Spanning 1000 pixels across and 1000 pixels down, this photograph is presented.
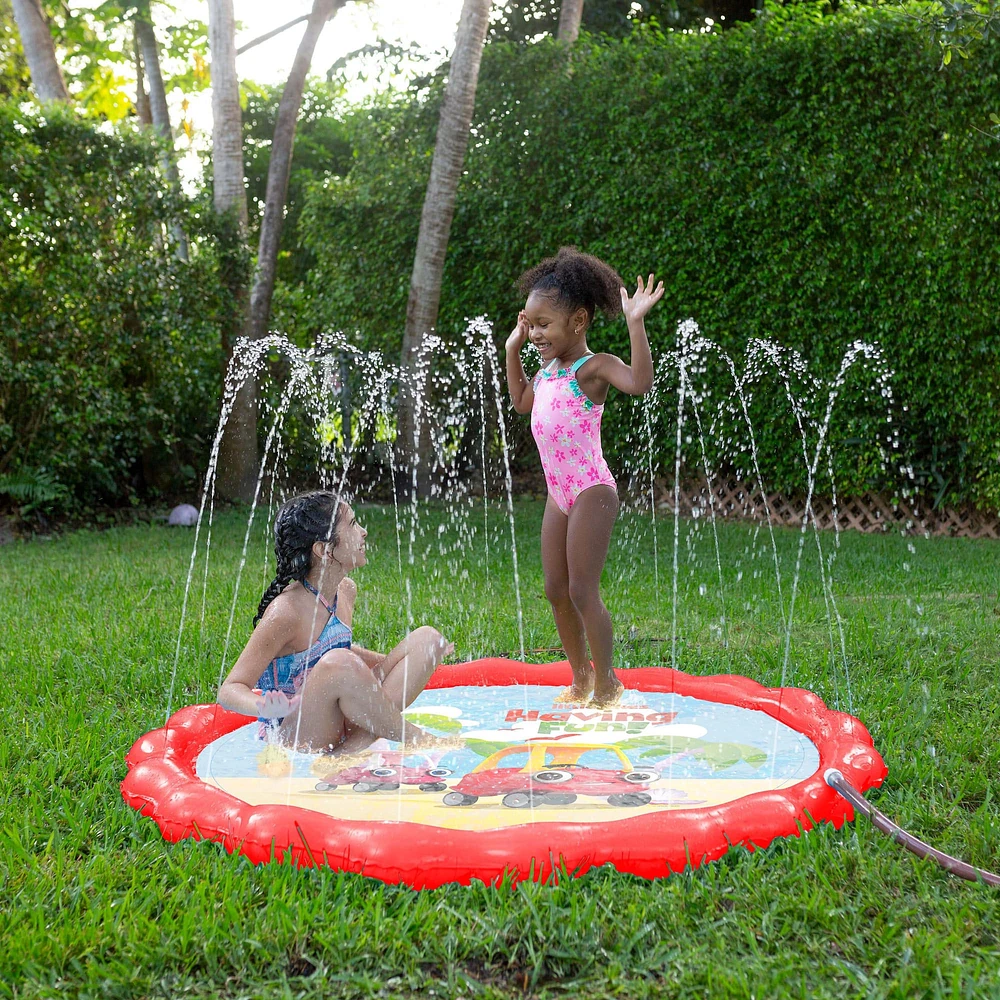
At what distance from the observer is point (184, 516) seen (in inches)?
370

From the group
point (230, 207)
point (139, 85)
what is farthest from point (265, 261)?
point (139, 85)

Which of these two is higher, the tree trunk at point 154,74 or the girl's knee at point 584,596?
the tree trunk at point 154,74

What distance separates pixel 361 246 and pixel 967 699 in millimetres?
9297

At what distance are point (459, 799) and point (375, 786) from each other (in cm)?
26

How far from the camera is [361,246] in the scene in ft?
38.5

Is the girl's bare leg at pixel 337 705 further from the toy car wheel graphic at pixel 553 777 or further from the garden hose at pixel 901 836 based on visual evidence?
the garden hose at pixel 901 836

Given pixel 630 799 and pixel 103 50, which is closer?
pixel 630 799

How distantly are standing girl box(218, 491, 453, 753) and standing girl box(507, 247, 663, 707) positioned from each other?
0.65 metres

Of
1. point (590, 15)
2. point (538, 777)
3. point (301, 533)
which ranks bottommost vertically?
point (538, 777)

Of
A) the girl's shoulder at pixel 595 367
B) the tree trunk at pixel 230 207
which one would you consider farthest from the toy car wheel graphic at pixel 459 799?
the tree trunk at pixel 230 207

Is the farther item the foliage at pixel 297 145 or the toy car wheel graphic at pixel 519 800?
the foliage at pixel 297 145

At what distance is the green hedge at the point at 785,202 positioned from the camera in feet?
26.6

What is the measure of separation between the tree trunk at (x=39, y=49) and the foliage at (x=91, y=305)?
5.48ft

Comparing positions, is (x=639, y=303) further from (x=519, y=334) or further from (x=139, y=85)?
(x=139, y=85)
